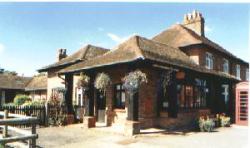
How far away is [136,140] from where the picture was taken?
464 inches

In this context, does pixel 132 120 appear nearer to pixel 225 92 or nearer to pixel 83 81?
pixel 83 81

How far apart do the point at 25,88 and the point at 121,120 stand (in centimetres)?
2497

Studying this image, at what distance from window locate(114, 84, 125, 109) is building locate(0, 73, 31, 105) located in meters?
24.4

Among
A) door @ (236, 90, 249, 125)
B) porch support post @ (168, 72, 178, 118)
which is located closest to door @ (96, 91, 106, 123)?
porch support post @ (168, 72, 178, 118)

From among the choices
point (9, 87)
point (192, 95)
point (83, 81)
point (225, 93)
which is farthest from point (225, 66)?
point (9, 87)

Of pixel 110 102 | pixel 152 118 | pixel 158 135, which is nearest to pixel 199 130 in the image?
pixel 152 118

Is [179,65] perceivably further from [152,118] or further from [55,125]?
[55,125]

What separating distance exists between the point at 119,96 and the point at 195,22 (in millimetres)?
13388

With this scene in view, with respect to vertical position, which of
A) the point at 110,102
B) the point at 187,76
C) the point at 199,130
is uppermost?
the point at 187,76

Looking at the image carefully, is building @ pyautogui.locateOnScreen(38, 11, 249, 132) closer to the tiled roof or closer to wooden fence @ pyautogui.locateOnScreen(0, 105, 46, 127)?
the tiled roof

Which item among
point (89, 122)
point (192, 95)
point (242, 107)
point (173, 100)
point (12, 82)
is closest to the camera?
point (173, 100)

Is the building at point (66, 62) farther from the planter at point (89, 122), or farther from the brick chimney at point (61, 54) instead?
the planter at point (89, 122)

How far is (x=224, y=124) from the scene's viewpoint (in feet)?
59.0

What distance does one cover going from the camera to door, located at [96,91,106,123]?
1743cm
